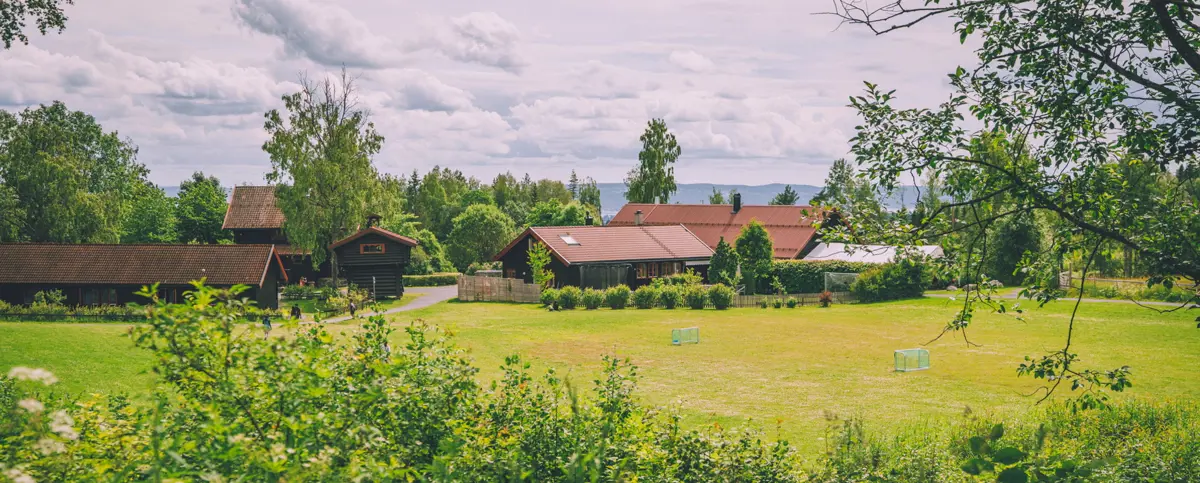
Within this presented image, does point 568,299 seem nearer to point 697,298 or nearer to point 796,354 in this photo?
point 697,298

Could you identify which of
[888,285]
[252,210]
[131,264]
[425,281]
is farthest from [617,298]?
[252,210]

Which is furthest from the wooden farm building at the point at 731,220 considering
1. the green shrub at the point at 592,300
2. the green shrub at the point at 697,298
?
the green shrub at the point at 592,300

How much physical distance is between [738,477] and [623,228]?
49856mm

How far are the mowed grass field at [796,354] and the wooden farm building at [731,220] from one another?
50.7ft

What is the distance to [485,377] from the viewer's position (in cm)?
2527

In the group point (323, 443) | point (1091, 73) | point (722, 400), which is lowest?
point (722, 400)

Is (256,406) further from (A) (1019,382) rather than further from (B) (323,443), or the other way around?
(A) (1019,382)

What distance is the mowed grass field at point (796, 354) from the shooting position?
21.7 m

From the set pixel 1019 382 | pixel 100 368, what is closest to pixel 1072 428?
pixel 1019 382

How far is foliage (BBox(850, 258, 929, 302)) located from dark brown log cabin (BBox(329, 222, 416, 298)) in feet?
86.5

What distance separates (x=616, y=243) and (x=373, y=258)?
1534 centimetres

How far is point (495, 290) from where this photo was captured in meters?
51.8

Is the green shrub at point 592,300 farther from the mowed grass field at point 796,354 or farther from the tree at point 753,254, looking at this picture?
the tree at point 753,254

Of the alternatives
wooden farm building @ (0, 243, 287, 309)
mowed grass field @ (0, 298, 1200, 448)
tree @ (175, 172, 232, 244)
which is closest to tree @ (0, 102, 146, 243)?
tree @ (175, 172, 232, 244)
